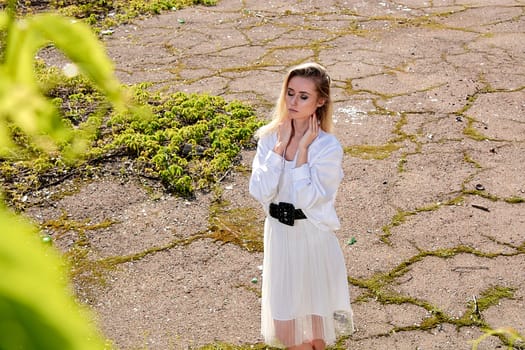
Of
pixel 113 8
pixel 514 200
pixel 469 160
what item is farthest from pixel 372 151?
pixel 113 8

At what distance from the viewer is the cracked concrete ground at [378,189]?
11.4 feet

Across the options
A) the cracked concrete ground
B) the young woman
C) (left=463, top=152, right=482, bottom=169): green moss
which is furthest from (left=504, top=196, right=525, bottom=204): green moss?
the young woman

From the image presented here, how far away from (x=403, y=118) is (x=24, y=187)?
9.27 feet

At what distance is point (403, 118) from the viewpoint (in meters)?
5.52

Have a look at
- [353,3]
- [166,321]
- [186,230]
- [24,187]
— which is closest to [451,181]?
[186,230]

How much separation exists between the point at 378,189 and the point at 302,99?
1.80 meters

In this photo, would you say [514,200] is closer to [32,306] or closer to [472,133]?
[472,133]

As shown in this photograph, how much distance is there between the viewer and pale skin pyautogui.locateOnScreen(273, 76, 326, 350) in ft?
9.48

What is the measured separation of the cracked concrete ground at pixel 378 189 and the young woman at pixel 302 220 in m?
0.47

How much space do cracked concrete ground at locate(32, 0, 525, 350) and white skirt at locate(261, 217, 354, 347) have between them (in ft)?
1.47

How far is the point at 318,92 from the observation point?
294 centimetres

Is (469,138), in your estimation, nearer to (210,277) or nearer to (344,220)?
(344,220)

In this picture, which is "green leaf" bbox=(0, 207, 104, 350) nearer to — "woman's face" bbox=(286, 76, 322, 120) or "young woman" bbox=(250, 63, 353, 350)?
"young woman" bbox=(250, 63, 353, 350)

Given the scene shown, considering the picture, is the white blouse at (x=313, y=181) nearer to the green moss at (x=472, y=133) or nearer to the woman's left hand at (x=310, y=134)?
the woman's left hand at (x=310, y=134)
